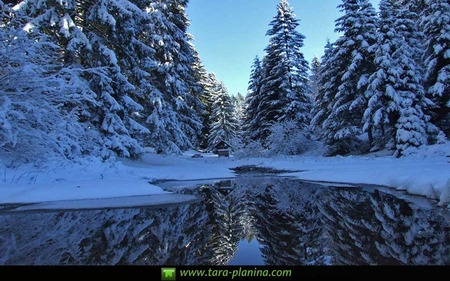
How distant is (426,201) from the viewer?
16.9 ft

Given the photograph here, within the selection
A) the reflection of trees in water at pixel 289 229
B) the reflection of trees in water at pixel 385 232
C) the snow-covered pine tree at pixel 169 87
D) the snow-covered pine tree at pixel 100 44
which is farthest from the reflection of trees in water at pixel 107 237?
the snow-covered pine tree at pixel 169 87

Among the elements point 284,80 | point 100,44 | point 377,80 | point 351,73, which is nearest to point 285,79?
point 284,80

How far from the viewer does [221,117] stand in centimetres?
4769

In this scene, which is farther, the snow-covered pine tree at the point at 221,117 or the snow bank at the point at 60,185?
the snow-covered pine tree at the point at 221,117

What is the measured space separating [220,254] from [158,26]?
22751mm

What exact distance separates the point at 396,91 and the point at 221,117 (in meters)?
32.7

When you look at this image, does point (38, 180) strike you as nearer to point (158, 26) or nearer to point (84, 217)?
point (84, 217)

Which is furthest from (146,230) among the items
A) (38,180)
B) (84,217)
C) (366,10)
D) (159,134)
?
(366,10)

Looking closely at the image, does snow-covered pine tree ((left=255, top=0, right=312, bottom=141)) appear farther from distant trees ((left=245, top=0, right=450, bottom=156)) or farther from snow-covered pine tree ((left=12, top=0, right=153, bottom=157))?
snow-covered pine tree ((left=12, top=0, right=153, bottom=157))

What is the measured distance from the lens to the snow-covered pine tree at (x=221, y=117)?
47.1 m

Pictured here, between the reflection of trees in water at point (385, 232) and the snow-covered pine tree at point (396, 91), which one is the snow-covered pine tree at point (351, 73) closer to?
the snow-covered pine tree at point (396, 91)

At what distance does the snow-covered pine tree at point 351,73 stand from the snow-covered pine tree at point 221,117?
26.3 meters
